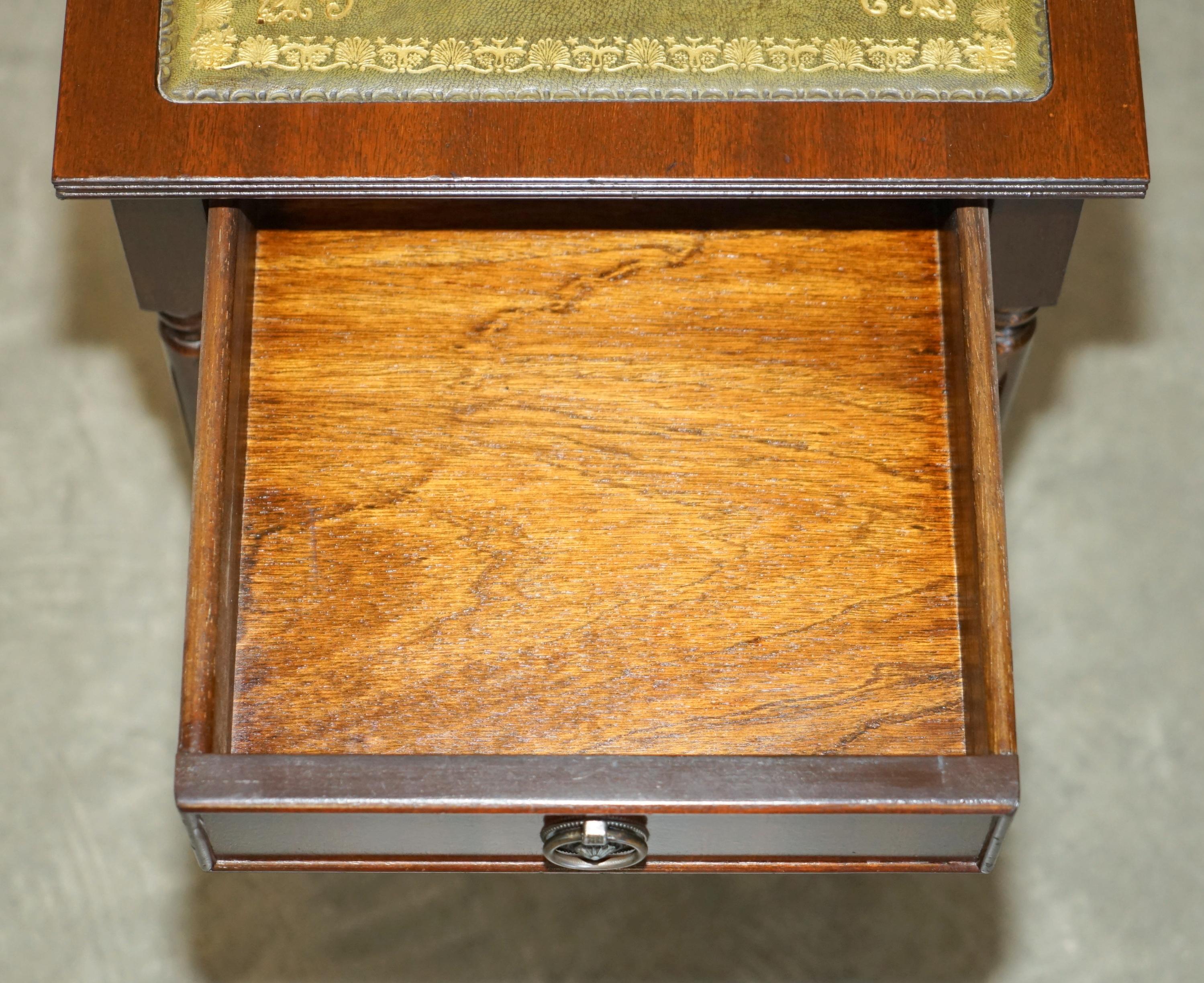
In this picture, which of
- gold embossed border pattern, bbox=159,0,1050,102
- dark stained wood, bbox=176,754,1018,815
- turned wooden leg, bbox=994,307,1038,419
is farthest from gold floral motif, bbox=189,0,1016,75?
dark stained wood, bbox=176,754,1018,815

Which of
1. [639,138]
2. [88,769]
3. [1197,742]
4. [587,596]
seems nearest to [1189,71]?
[1197,742]

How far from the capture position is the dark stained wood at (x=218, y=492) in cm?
78

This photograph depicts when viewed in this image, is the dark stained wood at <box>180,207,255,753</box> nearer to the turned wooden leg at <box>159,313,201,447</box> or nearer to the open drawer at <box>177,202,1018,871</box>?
the open drawer at <box>177,202,1018,871</box>

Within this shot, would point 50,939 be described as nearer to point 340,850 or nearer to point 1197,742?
point 340,850

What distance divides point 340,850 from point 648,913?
533 millimetres

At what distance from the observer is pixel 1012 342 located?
3.47 ft

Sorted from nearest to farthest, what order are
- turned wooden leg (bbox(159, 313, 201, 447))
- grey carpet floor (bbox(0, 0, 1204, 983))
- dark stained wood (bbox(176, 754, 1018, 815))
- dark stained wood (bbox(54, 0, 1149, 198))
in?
dark stained wood (bbox(176, 754, 1018, 815)), dark stained wood (bbox(54, 0, 1149, 198)), turned wooden leg (bbox(159, 313, 201, 447)), grey carpet floor (bbox(0, 0, 1204, 983))

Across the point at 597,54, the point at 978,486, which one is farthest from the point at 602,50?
the point at 978,486

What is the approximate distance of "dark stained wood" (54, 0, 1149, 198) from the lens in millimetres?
861

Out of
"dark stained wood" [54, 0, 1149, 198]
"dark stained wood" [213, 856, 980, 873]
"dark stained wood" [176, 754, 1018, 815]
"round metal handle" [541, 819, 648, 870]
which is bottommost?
"dark stained wood" [213, 856, 980, 873]

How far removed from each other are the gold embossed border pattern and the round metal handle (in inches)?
14.2

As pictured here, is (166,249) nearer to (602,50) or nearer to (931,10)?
(602,50)

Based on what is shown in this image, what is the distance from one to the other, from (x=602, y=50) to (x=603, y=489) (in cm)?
22

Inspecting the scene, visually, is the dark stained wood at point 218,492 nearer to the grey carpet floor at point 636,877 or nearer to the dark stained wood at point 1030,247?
the dark stained wood at point 1030,247
